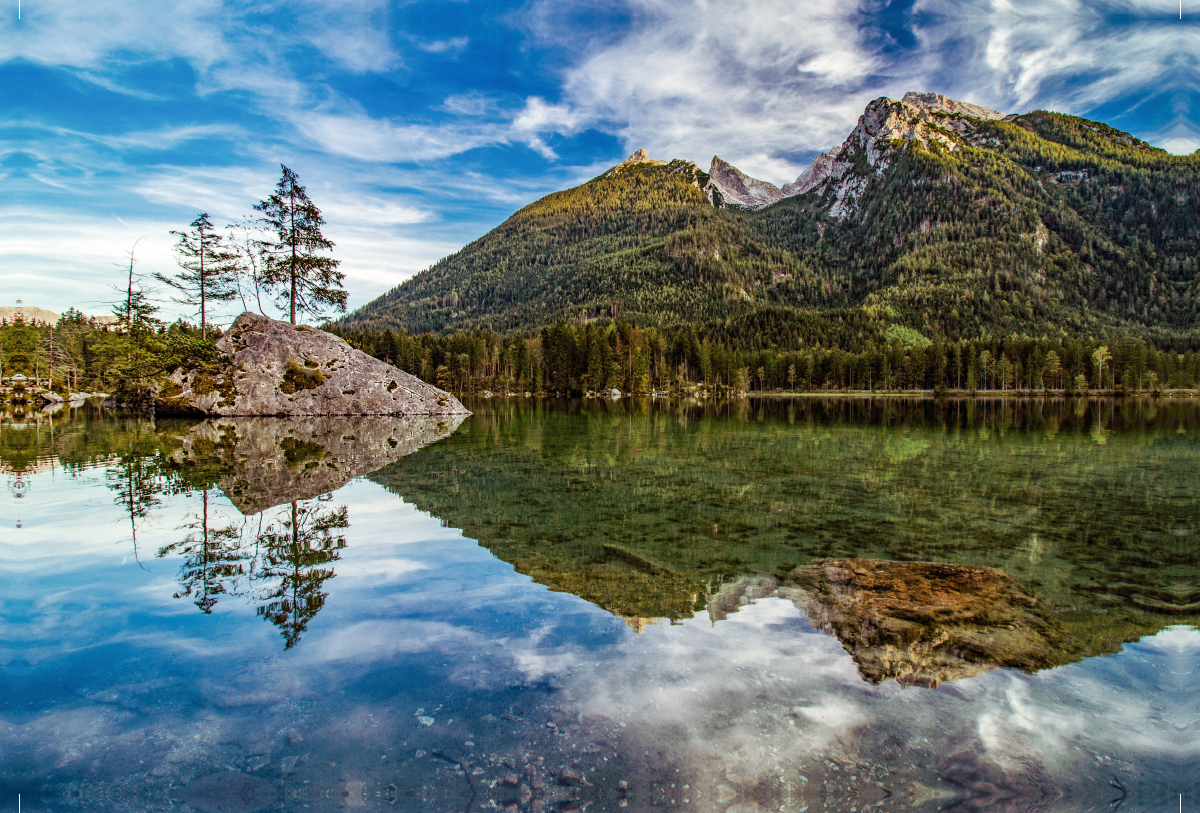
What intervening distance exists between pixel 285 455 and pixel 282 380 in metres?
24.0

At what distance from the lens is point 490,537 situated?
973cm

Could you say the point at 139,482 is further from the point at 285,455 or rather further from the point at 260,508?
the point at 260,508

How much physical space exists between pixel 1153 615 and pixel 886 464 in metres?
11.9

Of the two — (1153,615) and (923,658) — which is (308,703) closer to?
(923,658)

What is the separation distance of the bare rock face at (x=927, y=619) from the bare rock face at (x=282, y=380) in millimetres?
39413

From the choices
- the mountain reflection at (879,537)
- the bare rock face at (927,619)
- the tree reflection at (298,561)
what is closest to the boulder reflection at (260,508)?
the tree reflection at (298,561)

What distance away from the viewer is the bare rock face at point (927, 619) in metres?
5.17

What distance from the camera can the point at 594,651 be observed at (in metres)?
5.41

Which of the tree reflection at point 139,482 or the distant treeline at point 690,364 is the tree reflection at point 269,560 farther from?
the distant treeline at point 690,364

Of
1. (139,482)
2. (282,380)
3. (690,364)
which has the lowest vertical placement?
(139,482)

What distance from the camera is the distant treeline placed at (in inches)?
4427

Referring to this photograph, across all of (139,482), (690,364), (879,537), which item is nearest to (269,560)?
(139,482)

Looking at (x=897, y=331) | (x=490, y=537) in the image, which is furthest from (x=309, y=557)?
(x=897, y=331)

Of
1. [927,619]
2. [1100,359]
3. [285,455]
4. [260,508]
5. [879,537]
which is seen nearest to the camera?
[927,619]
